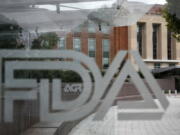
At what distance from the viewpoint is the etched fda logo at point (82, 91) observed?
520cm

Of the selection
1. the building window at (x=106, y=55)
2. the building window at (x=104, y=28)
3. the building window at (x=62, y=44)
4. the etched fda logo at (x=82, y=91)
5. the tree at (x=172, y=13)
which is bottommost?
the etched fda logo at (x=82, y=91)

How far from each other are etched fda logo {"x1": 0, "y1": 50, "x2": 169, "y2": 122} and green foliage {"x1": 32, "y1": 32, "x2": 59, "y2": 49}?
0.10 metres

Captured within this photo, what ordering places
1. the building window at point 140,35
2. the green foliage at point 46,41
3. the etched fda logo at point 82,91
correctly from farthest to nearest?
the green foliage at point 46,41, the building window at point 140,35, the etched fda logo at point 82,91

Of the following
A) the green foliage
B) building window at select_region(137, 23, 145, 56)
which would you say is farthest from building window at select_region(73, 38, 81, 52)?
building window at select_region(137, 23, 145, 56)

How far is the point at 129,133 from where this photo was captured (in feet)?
24.8

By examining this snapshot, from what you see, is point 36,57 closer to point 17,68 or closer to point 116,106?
point 17,68

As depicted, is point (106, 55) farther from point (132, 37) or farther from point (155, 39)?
point (155, 39)

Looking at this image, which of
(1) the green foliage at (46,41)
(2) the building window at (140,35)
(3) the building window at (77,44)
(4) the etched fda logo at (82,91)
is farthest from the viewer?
(1) the green foliage at (46,41)

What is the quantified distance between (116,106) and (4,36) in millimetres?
1665

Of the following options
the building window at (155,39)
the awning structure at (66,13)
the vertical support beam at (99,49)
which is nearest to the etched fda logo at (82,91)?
the vertical support beam at (99,49)

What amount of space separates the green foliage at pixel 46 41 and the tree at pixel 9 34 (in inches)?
6.9

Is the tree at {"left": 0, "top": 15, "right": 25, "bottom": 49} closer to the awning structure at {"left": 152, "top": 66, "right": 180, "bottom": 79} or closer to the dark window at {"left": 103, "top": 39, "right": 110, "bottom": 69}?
the dark window at {"left": 103, "top": 39, "right": 110, "bottom": 69}

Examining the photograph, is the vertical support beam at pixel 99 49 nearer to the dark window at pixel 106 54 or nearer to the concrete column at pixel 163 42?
the dark window at pixel 106 54

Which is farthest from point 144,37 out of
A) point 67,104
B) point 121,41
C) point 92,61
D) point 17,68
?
point 17,68
